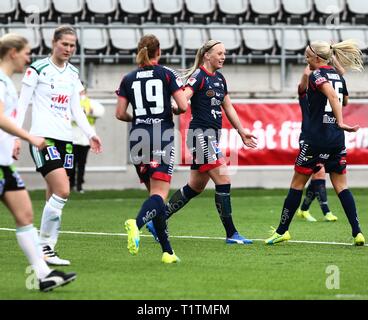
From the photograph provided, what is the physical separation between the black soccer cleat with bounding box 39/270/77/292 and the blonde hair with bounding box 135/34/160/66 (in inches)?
110

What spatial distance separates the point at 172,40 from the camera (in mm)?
23250

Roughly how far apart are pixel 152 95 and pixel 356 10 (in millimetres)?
16222

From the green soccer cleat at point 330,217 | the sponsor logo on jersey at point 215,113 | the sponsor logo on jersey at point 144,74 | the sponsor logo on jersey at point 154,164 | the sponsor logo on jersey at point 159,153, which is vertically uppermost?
the sponsor logo on jersey at point 144,74

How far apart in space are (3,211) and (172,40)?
7.86 meters

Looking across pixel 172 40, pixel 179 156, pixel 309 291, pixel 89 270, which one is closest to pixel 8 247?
pixel 89 270

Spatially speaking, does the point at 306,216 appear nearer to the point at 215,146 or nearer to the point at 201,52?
the point at 215,146

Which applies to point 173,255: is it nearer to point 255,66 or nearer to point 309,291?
point 309,291

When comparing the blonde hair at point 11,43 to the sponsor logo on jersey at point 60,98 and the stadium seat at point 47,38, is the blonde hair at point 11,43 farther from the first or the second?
the stadium seat at point 47,38

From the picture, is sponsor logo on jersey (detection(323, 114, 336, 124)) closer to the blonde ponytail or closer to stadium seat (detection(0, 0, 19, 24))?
the blonde ponytail

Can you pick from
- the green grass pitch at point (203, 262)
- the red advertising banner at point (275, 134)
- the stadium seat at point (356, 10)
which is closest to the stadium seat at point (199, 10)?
the stadium seat at point (356, 10)

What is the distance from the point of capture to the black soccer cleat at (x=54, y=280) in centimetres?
820

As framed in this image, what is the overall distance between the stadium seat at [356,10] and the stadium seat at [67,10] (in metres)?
6.45

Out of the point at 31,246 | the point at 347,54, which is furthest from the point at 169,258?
the point at 347,54

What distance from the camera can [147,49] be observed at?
33.7ft
